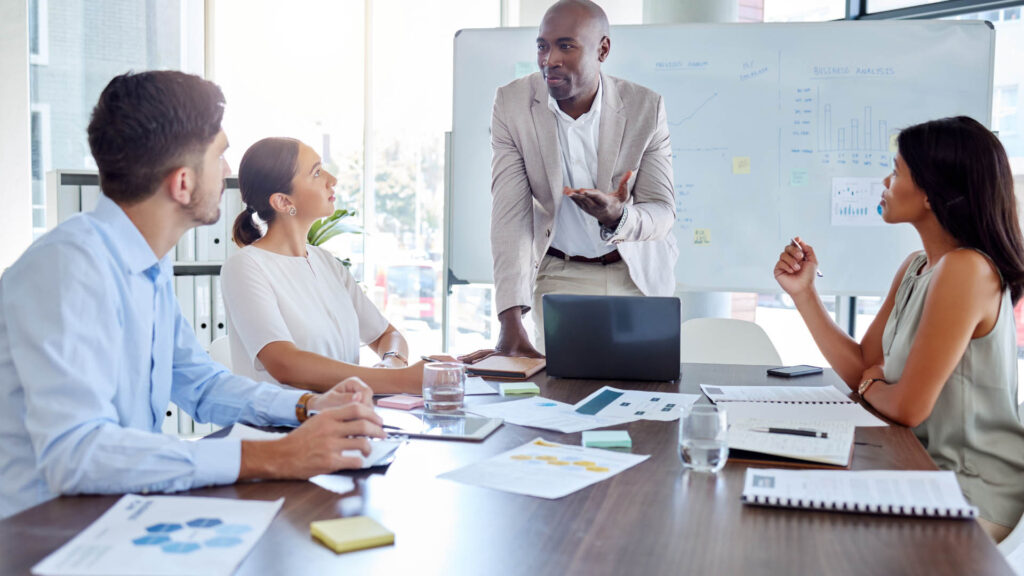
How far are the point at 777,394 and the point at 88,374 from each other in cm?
137

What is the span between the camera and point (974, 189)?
184 cm

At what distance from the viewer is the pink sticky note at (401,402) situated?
1746 mm

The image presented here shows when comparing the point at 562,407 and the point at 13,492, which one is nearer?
the point at 13,492

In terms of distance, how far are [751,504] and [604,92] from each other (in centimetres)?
200

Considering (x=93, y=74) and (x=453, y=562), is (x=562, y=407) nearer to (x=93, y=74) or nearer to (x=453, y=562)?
(x=453, y=562)

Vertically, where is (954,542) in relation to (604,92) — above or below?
below

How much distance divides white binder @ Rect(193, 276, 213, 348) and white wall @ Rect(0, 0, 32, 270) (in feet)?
3.42

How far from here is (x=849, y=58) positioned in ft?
12.4

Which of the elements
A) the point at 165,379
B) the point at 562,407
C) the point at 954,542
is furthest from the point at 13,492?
the point at 954,542

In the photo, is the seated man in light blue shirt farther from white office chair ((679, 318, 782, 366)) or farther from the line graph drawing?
the line graph drawing

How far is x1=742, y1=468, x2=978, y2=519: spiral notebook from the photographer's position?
43.6 inches

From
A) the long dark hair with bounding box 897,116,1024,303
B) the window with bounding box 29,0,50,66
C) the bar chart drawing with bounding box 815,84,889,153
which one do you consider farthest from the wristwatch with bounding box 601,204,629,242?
the window with bounding box 29,0,50,66

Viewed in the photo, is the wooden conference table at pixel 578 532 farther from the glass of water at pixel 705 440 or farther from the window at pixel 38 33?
the window at pixel 38 33

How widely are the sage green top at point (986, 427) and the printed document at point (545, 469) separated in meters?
0.77
